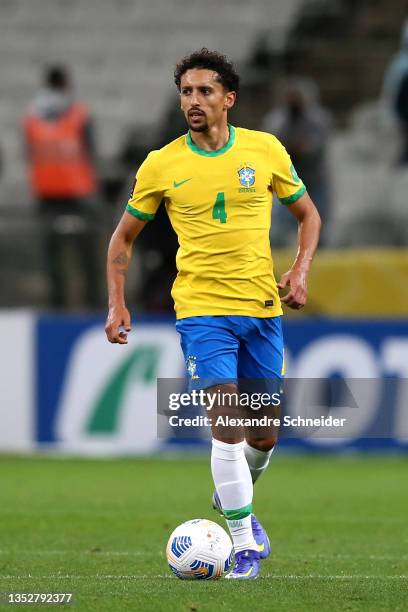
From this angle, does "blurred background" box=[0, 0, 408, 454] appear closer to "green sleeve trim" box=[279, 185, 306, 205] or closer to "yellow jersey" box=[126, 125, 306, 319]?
"green sleeve trim" box=[279, 185, 306, 205]

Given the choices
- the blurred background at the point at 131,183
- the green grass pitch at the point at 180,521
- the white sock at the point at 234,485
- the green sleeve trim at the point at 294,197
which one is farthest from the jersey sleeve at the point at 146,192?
the blurred background at the point at 131,183

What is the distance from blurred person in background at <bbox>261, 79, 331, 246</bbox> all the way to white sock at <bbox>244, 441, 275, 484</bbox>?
8.12 meters

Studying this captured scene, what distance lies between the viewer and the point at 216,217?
645 cm

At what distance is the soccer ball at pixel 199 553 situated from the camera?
247 inches

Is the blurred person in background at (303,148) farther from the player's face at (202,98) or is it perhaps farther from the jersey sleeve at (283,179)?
the player's face at (202,98)

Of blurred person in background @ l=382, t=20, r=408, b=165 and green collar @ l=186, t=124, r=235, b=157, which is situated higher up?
green collar @ l=186, t=124, r=235, b=157

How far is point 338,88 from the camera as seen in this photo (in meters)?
17.9

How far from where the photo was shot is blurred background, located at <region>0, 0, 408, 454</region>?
45.0 feet

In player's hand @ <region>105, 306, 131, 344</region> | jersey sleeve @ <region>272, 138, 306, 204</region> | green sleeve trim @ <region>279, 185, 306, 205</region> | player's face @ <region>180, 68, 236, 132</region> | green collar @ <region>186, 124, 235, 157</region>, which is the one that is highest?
player's face @ <region>180, 68, 236, 132</region>

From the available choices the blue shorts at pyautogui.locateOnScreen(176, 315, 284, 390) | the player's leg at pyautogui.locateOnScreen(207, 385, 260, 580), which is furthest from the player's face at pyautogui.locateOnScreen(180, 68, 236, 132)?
the player's leg at pyautogui.locateOnScreen(207, 385, 260, 580)

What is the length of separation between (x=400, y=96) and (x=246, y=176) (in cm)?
972

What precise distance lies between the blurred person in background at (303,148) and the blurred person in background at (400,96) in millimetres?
883

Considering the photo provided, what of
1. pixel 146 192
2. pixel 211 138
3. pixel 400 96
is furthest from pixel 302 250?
pixel 400 96

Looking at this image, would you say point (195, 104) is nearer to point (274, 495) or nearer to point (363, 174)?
point (274, 495)
